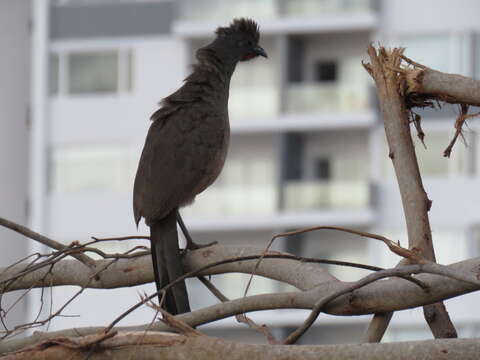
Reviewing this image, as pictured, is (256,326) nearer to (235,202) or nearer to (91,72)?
(235,202)

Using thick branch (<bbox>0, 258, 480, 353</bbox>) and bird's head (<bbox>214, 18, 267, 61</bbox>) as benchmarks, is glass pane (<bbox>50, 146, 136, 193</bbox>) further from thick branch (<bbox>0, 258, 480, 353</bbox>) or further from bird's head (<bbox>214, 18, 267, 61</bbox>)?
thick branch (<bbox>0, 258, 480, 353</bbox>)

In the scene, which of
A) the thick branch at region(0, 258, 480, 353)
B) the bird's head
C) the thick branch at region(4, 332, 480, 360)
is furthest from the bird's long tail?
the bird's head

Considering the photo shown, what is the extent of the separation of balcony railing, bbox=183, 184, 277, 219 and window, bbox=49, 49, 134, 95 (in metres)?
2.18

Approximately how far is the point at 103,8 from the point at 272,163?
3.67m

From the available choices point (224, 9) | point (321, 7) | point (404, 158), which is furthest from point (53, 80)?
point (404, 158)

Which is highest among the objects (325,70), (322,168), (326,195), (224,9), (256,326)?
(224,9)

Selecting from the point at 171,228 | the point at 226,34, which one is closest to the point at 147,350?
the point at 171,228

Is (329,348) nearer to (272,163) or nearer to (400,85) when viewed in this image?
(400,85)

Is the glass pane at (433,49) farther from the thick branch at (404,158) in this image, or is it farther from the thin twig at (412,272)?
the thin twig at (412,272)

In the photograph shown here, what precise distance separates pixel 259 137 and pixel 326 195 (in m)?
1.45

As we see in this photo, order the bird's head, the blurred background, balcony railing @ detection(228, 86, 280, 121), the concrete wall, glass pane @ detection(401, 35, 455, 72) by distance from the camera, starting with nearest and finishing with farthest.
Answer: the bird's head, glass pane @ detection(401, 35, 455, 72), the blurred background, balcony railing @ detection(228, 86, 280, 121), the concrete wall

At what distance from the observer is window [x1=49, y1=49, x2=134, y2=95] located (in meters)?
24.2

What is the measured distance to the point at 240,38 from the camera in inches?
240

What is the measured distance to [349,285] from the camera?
12.3ft
